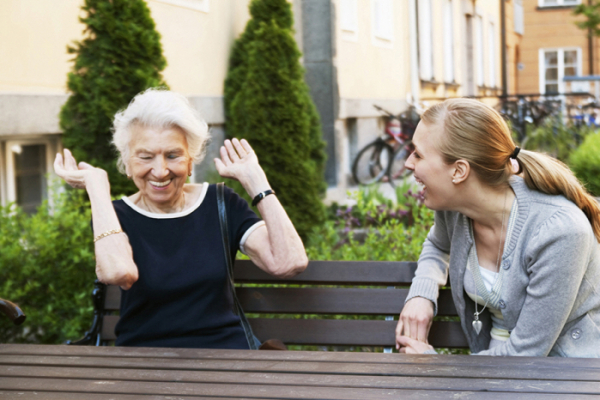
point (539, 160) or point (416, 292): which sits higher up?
point (539, 160)

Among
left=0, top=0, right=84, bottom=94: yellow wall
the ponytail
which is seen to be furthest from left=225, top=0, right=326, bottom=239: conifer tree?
the ponytail

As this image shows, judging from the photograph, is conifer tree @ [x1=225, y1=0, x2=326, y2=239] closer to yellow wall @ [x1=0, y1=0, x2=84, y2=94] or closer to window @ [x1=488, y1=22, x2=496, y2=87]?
yellow wall @ [x1=0, y1=0, x2=84, y2=94]

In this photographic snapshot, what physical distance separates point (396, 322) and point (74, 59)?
10.6ft

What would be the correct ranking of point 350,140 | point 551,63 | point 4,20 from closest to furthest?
point 4,20 → point 350,140 → point 551,63

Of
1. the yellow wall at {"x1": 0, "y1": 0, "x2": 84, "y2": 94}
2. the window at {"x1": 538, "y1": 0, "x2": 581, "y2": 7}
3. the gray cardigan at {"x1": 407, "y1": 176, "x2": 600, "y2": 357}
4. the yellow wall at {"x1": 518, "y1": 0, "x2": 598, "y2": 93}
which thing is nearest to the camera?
the gray cardigan at {"x1": 407, "y1": 176, "x2": 600, "y2": 357}

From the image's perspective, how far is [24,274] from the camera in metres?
3.75

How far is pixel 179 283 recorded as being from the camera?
2.74 meters

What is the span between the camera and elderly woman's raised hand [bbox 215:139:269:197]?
2.83 meters

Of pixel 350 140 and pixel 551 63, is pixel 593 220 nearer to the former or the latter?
pixel 350 140

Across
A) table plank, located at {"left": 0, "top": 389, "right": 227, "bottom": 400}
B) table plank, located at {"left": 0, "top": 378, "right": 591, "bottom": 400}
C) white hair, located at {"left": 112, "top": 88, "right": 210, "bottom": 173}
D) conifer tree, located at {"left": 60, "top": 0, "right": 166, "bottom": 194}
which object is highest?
conifer tree, located at {"left": 60, "top": 0, "right": 166, "bottom": 194}

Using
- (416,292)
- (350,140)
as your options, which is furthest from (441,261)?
(350,140)

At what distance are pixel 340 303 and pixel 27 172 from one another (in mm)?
3120

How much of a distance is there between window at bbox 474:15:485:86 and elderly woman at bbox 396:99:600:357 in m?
18.9

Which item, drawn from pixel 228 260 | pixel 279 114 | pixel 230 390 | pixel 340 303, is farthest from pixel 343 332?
pixel 279 114
